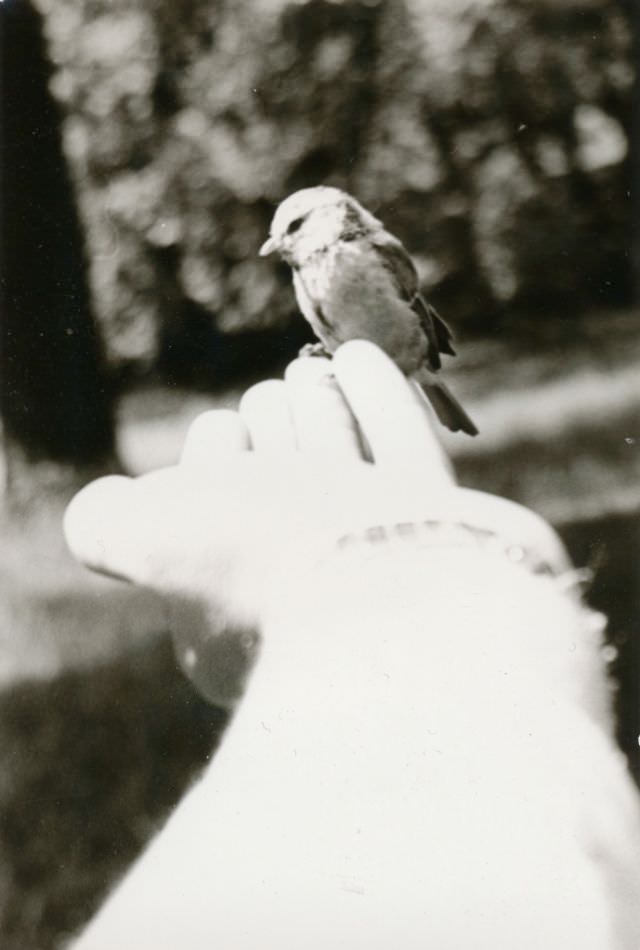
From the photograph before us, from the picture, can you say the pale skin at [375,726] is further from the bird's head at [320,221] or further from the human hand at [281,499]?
the bird's head at [320,221]

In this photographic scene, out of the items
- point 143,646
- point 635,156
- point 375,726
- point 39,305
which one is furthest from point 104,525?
point 635,156

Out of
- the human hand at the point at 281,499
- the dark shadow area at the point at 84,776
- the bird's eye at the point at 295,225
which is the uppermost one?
the bird's eye at the point at 295,225

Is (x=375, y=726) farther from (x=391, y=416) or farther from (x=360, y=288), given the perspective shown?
(x=360, y=288)

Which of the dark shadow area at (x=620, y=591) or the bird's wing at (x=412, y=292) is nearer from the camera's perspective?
the dark shadow area at (x=620, y=591)

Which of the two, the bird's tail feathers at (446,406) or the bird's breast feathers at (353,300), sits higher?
the bird's breast feathers at (353,300)

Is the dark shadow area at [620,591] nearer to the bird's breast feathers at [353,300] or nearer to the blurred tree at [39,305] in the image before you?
the bird's breast feathers at [353,300]

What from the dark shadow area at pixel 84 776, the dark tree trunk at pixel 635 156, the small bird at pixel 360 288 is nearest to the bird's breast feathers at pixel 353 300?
the small bird at pixel 360 288

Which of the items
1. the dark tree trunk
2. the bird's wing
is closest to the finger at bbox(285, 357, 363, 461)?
the bird's wing
